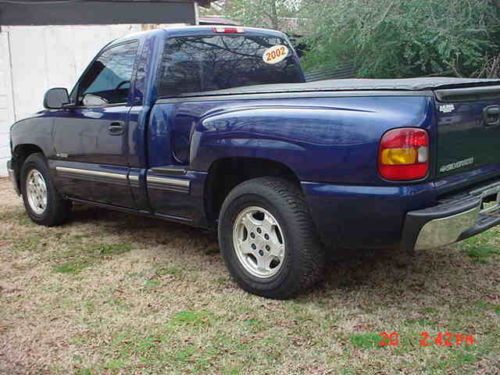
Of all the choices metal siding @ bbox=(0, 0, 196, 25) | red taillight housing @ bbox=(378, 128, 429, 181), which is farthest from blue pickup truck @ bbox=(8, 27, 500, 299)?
metal siding @ bbox=(0, 0, 196, 25)

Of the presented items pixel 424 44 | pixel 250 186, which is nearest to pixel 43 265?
pixel 250 186

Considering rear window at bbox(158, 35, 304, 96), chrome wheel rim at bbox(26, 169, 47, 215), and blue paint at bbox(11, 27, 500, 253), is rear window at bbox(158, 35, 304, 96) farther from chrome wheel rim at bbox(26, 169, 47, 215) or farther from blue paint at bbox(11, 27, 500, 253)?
chrome wheel rim at bbox(26, 169, 47, 215)

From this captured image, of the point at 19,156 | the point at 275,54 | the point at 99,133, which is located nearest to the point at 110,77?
the point at 99,133

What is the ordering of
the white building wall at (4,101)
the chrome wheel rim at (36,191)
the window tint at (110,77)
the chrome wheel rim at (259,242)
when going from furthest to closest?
1. the white building wall at (4,101)
2. the chrome wheel rim at (36,191)
3. the window tint at (110,77)
4. the chrome wheel rim at (259,242)

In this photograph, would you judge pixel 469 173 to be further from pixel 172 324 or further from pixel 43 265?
pixel 43 265

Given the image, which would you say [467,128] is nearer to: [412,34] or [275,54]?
[275,54]

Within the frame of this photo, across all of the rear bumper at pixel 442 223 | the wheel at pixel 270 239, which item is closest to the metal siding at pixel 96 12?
the wheel at pixel 270 239

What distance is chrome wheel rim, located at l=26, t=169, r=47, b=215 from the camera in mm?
5691

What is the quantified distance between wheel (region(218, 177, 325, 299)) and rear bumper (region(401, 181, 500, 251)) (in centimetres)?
62

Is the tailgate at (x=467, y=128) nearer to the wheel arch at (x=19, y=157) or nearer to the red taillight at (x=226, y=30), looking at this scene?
the red taillight at (x=226, y=30)

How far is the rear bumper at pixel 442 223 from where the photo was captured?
118 inches

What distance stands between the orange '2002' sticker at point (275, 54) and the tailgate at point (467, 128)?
2104 millimetres

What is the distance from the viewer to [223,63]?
4809 millimetres
